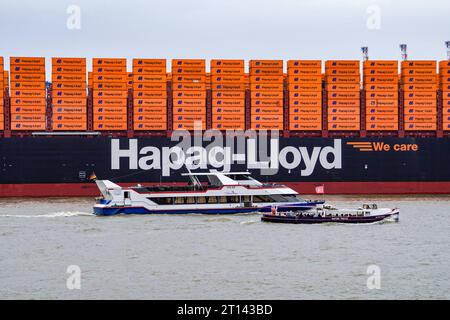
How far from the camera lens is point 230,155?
86875 mm

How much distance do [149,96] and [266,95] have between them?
503 inches

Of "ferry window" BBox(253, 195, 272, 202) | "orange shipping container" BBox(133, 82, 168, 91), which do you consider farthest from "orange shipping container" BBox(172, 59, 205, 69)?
"ferry window" BBox(253, 195, 272, 202)

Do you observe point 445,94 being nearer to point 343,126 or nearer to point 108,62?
point 343,126

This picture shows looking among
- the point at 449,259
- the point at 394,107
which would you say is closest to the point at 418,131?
the point at 394,107

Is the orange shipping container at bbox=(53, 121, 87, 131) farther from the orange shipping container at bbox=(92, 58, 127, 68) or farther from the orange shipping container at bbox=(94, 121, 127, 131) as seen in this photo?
the orange shipping container at bbox=(92, 58, 127, 68)

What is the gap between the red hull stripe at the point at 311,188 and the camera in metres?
84.8

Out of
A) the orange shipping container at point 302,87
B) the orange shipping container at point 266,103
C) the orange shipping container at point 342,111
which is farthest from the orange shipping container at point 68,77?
the orange shipping container at point 342,111

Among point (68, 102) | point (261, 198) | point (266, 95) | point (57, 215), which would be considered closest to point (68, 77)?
point (68, 102)

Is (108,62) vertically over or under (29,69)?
over

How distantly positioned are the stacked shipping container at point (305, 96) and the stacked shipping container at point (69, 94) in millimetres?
22476

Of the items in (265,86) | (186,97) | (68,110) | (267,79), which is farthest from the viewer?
(267,79)

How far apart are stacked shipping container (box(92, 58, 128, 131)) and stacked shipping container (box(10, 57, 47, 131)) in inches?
222

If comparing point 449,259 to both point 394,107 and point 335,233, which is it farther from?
point 394,107

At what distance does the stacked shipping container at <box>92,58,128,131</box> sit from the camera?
283ft
